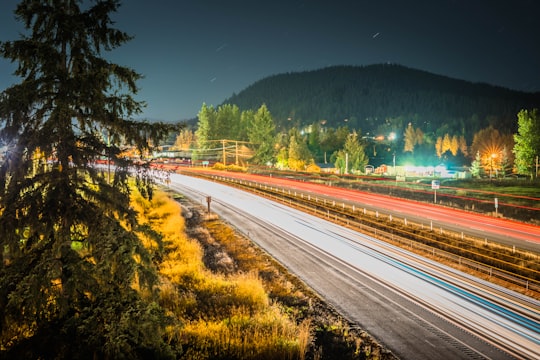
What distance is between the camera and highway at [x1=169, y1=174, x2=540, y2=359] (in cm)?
1288

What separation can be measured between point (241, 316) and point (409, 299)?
27.8 ft

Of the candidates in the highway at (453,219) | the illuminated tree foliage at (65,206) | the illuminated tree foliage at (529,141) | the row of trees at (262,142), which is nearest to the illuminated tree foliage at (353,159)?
the row of trees at (262,142)

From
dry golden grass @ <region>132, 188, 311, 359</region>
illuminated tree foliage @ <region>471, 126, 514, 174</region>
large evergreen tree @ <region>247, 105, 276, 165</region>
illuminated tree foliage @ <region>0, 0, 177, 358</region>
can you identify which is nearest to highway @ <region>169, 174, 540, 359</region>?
dry golden grass @ <region>132, 188, 311, 359</region>

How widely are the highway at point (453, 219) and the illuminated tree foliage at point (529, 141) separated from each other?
158ft

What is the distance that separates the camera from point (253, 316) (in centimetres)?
1376

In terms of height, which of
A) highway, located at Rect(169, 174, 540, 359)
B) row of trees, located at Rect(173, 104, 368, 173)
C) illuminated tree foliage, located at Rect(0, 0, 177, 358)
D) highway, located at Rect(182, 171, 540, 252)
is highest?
row of trees, located at Rect(173, 104, 368, 173)

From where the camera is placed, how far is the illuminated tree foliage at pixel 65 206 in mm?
7301

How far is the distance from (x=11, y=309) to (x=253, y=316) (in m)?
8.48

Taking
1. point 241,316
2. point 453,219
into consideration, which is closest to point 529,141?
A: point 453,219

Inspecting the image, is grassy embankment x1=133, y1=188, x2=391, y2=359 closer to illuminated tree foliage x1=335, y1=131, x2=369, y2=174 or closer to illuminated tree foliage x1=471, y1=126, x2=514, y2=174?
illuminated tree foliage x1=335, y1=131, x2=369, y2=174

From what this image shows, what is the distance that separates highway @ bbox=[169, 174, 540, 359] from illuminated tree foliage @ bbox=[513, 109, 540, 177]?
6866cm

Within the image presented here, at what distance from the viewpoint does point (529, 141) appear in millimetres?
76438

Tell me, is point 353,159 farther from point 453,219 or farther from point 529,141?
point 453,219

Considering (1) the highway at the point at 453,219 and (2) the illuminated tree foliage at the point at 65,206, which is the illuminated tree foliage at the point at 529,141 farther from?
(2) the illuminated tree foliage at the point at 65,206
